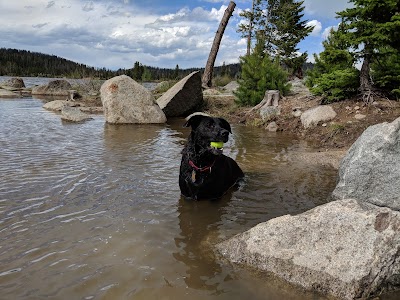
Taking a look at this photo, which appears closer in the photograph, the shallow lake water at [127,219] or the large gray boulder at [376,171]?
the shallow lake water at [127,219]

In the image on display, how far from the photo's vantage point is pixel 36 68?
118 m

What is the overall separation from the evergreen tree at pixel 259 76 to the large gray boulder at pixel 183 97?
90.7 inches

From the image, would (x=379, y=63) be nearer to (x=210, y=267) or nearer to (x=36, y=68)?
(x=210, y=267)

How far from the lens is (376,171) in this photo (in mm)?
5648

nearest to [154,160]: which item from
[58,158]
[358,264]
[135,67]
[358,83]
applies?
[58,158]

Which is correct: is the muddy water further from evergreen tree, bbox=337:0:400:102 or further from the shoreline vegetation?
evergreen tree, bbox=337:0:400:102

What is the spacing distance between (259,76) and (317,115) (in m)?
4.78

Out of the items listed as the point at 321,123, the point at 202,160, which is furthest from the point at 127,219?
the point at 321,123

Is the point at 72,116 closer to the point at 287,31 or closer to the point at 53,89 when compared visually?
the point at 53,89

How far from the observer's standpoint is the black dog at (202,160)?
564cm

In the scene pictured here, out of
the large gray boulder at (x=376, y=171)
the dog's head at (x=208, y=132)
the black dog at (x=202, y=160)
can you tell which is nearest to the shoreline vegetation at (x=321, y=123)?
the large gray boulder at (x=376, y=171)

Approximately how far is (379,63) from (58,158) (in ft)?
35.9

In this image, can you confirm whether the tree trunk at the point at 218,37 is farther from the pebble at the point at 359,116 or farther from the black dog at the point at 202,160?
the black dog at the point at 202,160

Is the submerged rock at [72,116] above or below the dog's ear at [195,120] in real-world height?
below
